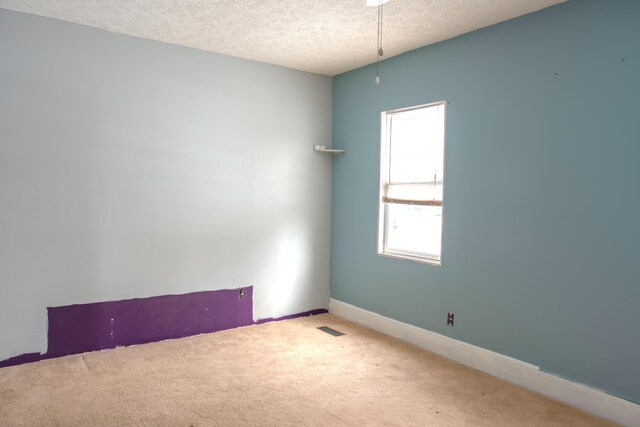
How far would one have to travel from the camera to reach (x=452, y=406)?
2.87 meters

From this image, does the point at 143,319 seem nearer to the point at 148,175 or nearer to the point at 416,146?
the point at 148,175

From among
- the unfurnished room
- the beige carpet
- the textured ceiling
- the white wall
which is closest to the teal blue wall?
the unfurnished room

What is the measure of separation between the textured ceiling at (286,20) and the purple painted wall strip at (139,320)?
7.74 feet

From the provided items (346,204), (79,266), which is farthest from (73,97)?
(346,204)

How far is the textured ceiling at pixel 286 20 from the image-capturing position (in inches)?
120

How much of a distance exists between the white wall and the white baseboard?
1.15 meters

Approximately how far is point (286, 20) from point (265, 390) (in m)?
2.79

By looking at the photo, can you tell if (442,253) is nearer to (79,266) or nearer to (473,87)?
(473,87)

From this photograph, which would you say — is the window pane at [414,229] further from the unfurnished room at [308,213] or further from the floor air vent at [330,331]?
the floor air vent at [330,331]

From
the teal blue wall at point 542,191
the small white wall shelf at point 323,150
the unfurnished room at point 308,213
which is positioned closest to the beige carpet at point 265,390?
the unfurnished room at point 308,213

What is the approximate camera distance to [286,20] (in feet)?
11.0

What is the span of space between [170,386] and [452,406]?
6.49 feet

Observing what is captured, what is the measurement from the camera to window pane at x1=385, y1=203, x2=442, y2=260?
391 centimetres

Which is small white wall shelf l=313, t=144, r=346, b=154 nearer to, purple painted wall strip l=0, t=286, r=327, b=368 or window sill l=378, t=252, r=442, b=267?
window sill l=378, t=252, r=442, b=267
